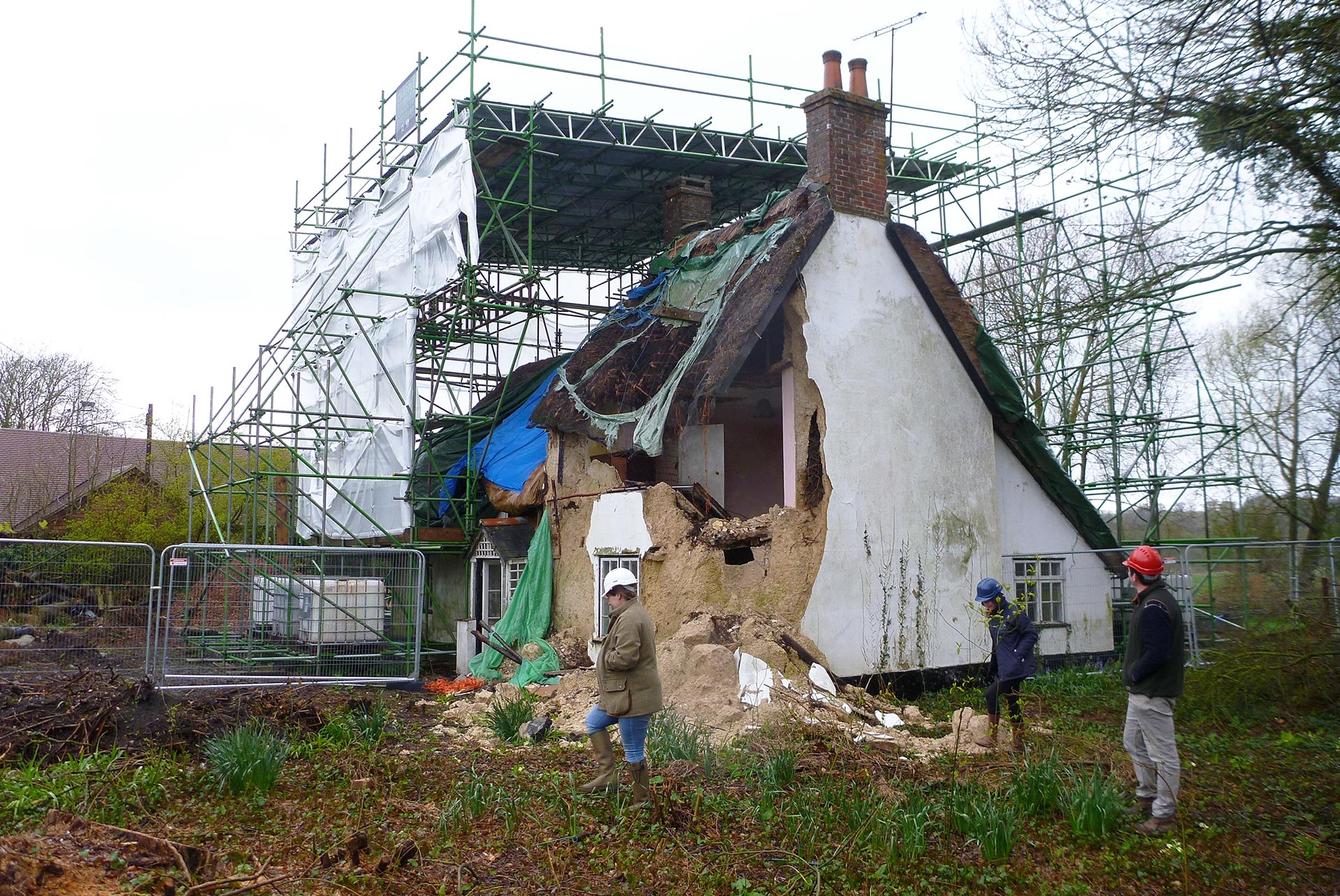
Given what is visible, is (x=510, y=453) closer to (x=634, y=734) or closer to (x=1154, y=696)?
(x=634, y=734)

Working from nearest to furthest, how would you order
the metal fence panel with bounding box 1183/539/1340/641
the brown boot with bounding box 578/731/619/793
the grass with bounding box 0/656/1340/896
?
the grass with bounding box 0/656/1340/896
the brown boot with bounding box 578/731/619/793
the metal fence panel with bounding box 1183/539/1340/641

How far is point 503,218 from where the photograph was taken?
67.1 feet

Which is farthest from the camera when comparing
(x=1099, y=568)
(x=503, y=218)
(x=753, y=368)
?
(x=503, y=218)

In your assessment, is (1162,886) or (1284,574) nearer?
(1162,886)

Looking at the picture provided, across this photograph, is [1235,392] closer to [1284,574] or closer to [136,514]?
[1284,574]

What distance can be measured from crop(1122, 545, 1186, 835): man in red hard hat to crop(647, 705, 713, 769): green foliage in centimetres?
310

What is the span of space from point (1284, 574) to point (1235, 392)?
42.9 feet

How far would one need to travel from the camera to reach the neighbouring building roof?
2720 centimetres

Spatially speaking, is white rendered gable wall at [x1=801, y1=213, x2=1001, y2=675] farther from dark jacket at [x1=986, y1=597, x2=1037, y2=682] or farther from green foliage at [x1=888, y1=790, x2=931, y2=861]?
green foliage at [x1=888, y1=790, x2=931, y2=861]

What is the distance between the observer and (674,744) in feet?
27.3

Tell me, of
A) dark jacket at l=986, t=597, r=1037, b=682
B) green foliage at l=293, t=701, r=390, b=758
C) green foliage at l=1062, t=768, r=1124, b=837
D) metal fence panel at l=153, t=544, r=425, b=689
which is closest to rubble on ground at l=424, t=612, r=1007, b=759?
dark jacket at l=986, t=597, r=1037, b=682

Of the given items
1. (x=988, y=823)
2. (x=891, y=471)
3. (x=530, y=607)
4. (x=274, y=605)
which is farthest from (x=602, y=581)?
(x=988, y=823)

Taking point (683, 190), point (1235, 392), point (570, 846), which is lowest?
point (570, 846)

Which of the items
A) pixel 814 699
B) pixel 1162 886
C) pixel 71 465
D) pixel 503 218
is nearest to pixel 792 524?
pixel 814 699
